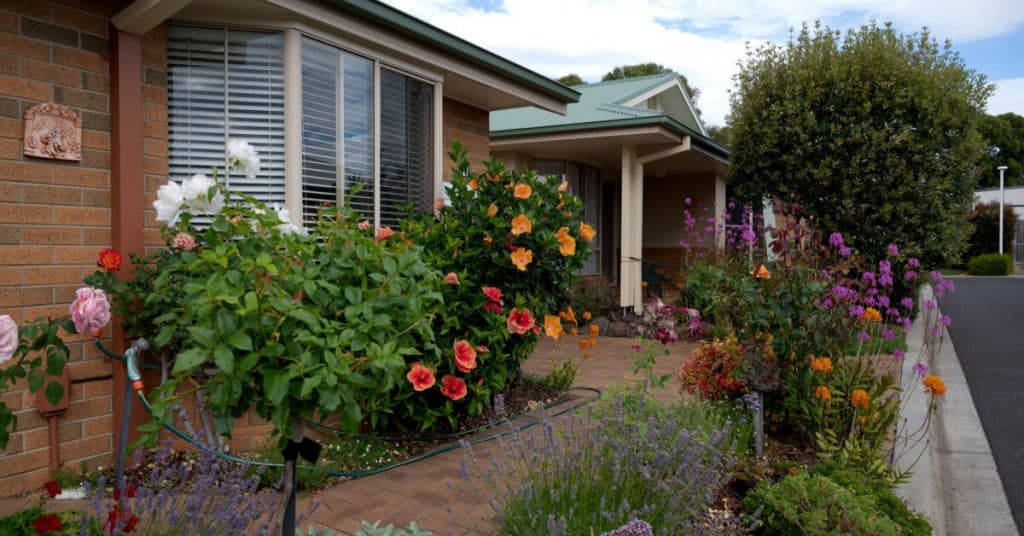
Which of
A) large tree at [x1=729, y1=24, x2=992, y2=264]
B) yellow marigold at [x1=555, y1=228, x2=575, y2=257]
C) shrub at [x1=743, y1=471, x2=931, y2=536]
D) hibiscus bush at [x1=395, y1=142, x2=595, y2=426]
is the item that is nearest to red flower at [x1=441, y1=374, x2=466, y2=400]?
hibiscus bush at [x1=395, y1=142, x2=595, y2=426]

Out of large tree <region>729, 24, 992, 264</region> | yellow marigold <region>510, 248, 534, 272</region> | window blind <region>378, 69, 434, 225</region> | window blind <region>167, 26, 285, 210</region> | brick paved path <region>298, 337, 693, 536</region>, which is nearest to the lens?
brick paved path <region>298, 337, 693, 536</region>

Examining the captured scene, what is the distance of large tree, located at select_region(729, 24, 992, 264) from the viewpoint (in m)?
8.81

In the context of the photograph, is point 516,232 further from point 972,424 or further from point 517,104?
point 972,424

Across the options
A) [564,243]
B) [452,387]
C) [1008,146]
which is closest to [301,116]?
[564,243]

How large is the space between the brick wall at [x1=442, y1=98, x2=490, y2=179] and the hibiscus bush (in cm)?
176

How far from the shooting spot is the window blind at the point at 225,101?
412 centimetres

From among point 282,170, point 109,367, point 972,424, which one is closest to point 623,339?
point 972,424

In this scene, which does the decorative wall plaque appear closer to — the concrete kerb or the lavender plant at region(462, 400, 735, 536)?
the lavender plant at region(462, 400, 735, 536)

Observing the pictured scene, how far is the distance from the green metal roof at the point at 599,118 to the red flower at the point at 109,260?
6512 mm

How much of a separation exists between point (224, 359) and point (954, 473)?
4595 millimetres

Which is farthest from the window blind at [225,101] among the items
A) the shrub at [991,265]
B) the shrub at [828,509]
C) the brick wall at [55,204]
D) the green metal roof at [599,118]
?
the shrub at [991,265]

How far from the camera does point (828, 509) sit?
9.02 feet

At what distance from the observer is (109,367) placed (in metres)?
3.72

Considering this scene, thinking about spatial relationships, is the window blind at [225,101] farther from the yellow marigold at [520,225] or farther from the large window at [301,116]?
the yellow marigold at [520,225]
